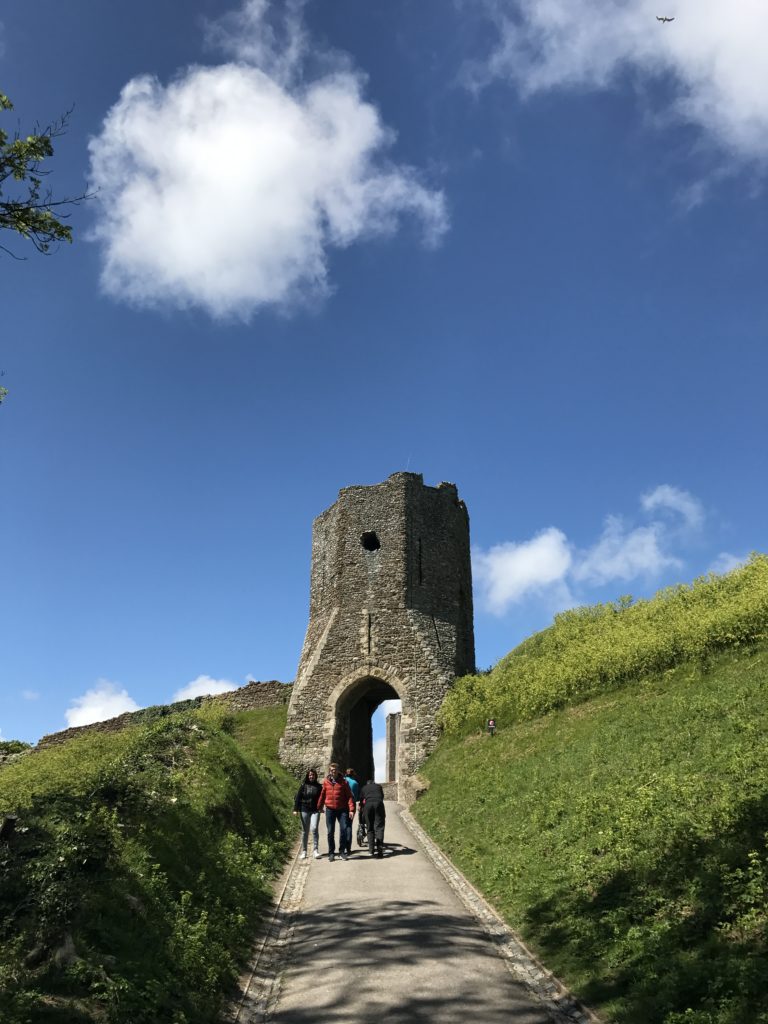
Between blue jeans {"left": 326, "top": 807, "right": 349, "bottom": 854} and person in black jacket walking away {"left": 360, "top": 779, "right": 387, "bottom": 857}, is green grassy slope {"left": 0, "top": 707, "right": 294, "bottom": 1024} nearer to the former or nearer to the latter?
blue jeans {"left": 326, "top": 807, "right": 349, "bottom": 854}

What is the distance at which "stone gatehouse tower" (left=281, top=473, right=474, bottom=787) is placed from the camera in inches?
1065

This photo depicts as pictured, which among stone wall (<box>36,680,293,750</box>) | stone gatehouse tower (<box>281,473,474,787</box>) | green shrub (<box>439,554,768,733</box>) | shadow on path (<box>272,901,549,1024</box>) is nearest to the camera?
shadow on path (<box>272,901,549,1024</box>)

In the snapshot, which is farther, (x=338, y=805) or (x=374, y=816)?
(x=338, y=805)

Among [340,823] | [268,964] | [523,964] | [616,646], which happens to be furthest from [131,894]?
[616,646]

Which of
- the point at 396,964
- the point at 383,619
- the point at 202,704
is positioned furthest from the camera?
the point at 202,704

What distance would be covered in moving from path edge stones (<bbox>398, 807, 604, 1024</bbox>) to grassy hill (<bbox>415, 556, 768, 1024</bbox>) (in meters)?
0.14

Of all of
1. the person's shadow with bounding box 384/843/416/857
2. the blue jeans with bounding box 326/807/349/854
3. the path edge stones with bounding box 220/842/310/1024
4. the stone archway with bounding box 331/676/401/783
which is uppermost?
the stone archway with bounding box 331/676/401/783

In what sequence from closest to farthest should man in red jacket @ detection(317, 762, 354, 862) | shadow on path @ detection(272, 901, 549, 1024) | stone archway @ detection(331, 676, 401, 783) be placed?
shadow on path @ detection(272, 901, 549, 1024) < man in red jacket @ detection(317, 762, 354, 862) < stone archway @ detection(331, 676, 401, 783)

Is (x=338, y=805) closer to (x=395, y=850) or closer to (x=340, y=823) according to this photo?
(x=340, y=823)

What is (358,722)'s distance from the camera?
32.2m

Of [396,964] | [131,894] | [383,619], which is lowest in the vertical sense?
[396,964]

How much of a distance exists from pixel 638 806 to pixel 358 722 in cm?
2366

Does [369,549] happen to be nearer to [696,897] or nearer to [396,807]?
[396,807]

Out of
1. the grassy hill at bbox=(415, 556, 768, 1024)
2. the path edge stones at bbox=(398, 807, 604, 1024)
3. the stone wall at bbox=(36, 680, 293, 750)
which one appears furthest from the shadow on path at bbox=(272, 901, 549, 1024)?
the stone wall at bbox=(36, 680, 293, 750)
